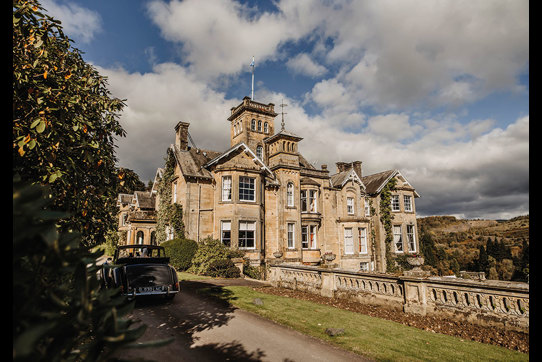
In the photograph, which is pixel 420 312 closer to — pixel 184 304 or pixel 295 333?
pixel 295 333

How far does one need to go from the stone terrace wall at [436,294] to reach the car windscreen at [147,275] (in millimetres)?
6524

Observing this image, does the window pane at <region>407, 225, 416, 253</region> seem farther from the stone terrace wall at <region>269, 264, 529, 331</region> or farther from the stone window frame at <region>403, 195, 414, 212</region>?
the stone terrace wall at <region>269, 264, 529, 331</region>

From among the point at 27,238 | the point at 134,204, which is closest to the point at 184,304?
the point at 27,238

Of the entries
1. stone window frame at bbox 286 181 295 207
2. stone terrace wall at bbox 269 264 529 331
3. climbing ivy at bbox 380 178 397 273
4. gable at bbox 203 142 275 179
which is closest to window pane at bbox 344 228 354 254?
climbing ivy at bbox 380 178 397 273

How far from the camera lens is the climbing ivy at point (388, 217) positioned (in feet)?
97.7

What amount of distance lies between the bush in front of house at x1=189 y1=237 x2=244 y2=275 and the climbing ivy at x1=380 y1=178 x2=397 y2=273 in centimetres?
1698

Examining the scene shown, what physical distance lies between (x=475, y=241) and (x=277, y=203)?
145ft

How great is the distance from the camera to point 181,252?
66.3ft

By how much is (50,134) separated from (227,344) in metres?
5.48

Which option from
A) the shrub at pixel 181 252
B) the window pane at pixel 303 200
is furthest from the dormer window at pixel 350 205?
the shrub at pixel 181 252

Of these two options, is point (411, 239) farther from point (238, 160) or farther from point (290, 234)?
point (238, 160)

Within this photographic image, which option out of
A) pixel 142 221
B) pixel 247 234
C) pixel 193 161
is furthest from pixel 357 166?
pixel 142 221

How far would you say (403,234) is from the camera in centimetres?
3105
